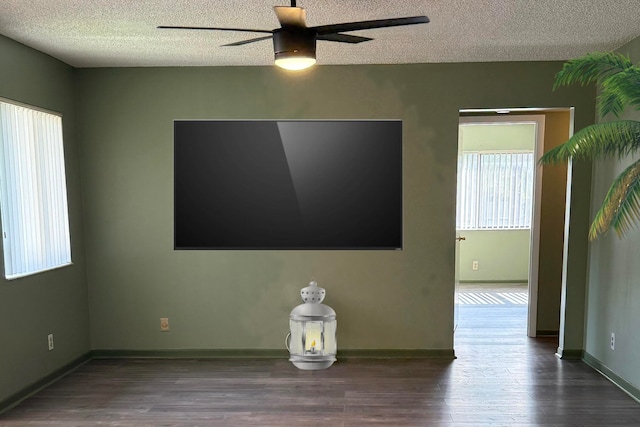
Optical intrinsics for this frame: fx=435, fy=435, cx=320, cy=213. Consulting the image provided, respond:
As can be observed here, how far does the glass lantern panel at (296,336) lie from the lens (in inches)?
141

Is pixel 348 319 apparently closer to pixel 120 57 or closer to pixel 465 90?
pixel 465 90

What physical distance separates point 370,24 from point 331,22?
884 millimetres

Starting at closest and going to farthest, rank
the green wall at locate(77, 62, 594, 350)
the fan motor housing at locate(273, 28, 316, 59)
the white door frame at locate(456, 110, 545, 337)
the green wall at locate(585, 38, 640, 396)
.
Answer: the fan motor housing at locate(273, 28, 316, 59)
the green wall at locate(585, 38, 640, 396)
the green wall at locate(77, 62, 594, 350)
the white door frame at locate(456, 110, 545, 337)

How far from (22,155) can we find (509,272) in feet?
20.6

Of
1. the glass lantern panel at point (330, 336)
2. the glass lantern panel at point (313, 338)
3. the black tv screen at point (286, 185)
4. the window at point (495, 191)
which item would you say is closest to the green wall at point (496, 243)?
the window at point (495, 191)

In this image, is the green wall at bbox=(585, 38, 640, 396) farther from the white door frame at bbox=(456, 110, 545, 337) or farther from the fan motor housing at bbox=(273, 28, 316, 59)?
the fan motor housing at bbox=(273, 28, 316, 59)

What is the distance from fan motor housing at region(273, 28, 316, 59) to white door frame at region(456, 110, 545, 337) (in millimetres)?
2482

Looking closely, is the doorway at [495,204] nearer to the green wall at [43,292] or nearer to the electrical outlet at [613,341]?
the electrical outlet at [613,341]

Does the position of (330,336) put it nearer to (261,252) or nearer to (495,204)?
(261,252)

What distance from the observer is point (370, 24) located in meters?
1.94

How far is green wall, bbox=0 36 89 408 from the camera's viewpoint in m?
2.96

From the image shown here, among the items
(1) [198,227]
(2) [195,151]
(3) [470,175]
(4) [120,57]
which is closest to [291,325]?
(1) [198,227]

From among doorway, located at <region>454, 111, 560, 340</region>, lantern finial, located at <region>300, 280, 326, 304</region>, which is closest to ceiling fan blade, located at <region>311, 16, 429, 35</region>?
lantern finial, located at <region>300, 280, 326, 304</region>

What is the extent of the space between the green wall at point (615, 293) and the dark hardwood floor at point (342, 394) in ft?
0.68
